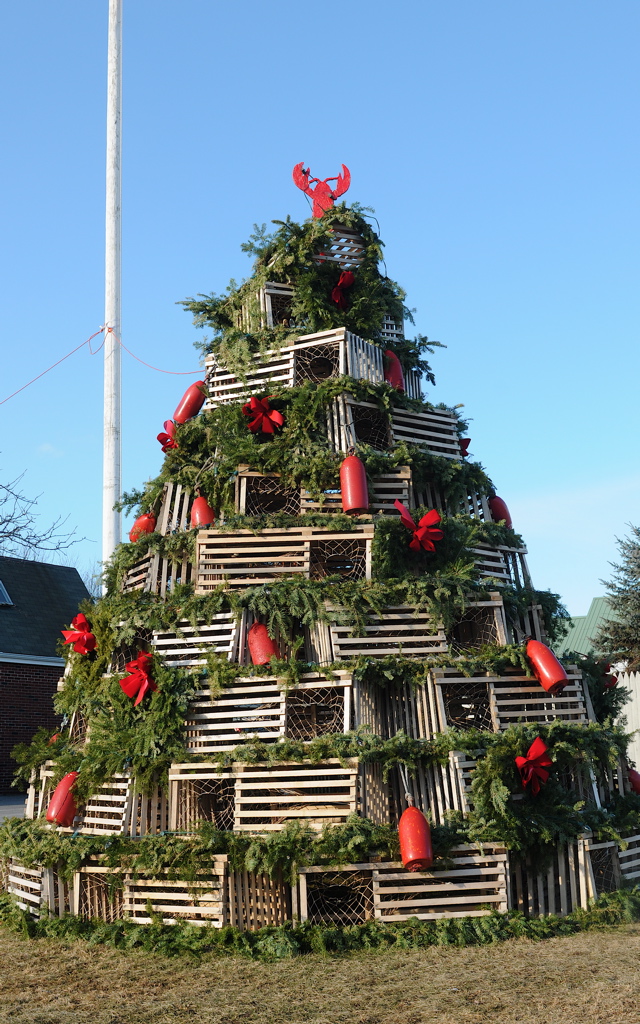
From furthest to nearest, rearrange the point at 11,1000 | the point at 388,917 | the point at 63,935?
1. the point at 63,935
2. the point at 388,917
3. the point at 11,1000

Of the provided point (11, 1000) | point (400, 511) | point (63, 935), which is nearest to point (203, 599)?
point (400, 511)

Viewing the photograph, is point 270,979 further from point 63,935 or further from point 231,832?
point 63,935

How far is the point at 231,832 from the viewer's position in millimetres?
10945

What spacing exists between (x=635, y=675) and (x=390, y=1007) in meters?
28.1

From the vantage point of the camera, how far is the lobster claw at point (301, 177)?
55.2 feet

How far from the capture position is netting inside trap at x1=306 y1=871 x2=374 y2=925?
35.3 feet

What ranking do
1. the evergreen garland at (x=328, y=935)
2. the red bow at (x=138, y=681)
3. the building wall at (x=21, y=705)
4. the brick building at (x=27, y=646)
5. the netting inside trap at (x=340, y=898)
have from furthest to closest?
the brick building at (x=27, y=646), the building wall at (x=21, y=705), the red bow at (x=138, y=681), the netting inside trap at (x=340, y=898), the evergreen garland at (x=328, y=935)

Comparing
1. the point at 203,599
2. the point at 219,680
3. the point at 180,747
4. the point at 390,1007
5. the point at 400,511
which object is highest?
the point at 400,511

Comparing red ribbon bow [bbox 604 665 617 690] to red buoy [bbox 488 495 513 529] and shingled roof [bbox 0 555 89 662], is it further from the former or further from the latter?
shingled roof [bbox 0 555 89 662]

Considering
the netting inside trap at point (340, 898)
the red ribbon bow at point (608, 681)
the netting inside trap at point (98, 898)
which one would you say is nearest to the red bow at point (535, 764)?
the netting inside trap at point (340, 898)

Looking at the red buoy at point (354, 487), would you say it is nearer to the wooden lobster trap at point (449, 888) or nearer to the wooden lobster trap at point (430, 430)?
the wooden lobster trap at point (430, 430)

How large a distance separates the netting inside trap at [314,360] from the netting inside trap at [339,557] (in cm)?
299

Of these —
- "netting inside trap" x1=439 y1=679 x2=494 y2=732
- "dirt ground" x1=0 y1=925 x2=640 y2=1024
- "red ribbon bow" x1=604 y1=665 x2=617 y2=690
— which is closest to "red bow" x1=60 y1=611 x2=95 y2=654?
"dirt ground" x1=0 y1=925 x2=640 y2=1024

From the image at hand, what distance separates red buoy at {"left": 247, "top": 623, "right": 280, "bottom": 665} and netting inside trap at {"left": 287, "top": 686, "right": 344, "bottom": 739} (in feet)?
2.19
